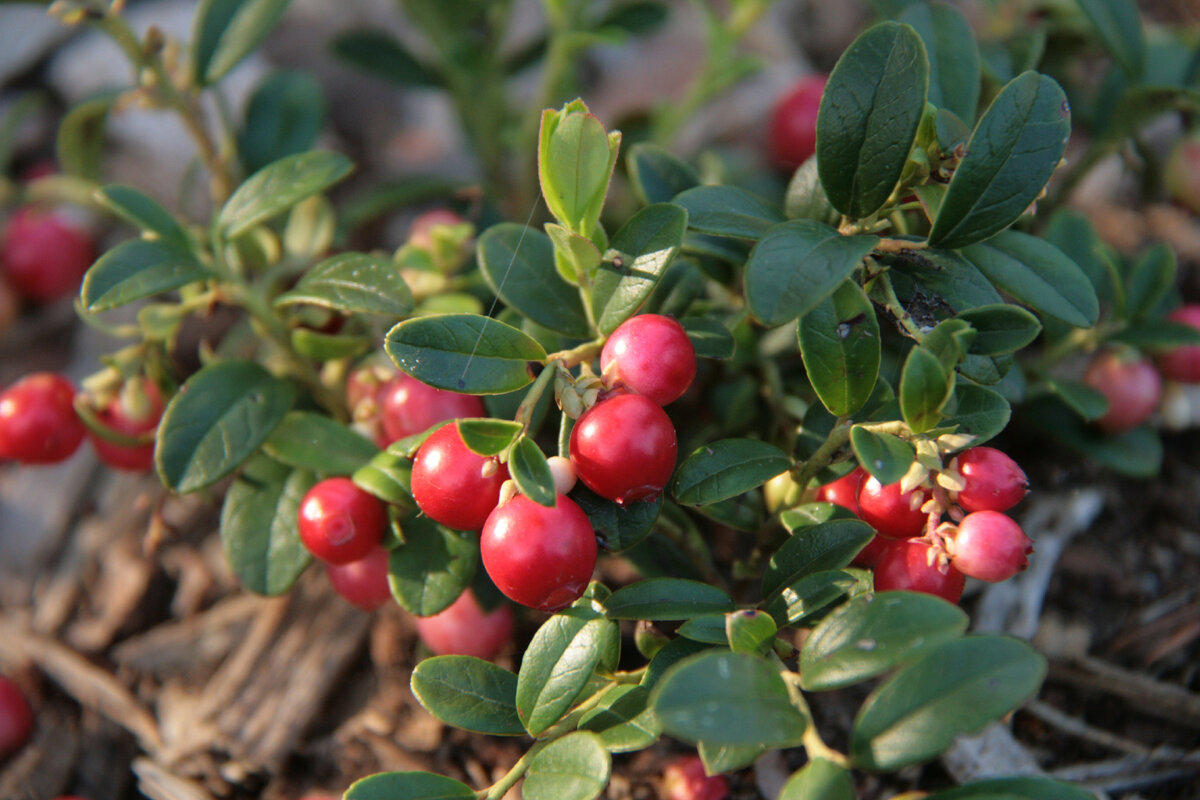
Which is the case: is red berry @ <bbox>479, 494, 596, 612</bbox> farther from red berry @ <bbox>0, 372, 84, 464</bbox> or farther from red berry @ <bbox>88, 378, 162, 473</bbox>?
red berry @ <bbox>0, 372, 84, 464</bbox>

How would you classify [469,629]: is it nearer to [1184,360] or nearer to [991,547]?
[991,547]

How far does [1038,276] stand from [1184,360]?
2.86 feet

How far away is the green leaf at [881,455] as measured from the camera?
1181mm

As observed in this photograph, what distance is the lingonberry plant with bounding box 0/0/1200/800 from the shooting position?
1.20 m

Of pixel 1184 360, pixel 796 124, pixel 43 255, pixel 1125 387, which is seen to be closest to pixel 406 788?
pixel 1125 387

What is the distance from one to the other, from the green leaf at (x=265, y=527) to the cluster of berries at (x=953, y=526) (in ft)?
3.40

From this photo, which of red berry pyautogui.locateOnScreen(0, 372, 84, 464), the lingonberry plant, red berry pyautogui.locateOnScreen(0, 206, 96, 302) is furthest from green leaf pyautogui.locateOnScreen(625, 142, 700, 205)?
red berry pyautogui.locateOnScreen(0, 206, 96, 302)

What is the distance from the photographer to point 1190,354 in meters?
2.00

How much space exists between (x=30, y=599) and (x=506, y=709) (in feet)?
5.96

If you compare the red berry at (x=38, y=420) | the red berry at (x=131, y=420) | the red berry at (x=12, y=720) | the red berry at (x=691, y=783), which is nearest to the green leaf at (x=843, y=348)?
the red berry at (x=691, y=783)

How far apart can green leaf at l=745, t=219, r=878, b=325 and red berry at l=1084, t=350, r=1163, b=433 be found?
96cm

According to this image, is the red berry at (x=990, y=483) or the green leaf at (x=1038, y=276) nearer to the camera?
the red berry at (x=990, y=483)

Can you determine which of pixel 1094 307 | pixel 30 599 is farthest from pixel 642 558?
pixel 30 599

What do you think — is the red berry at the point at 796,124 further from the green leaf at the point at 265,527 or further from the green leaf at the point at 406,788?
the green leaf at the point at 406,788
